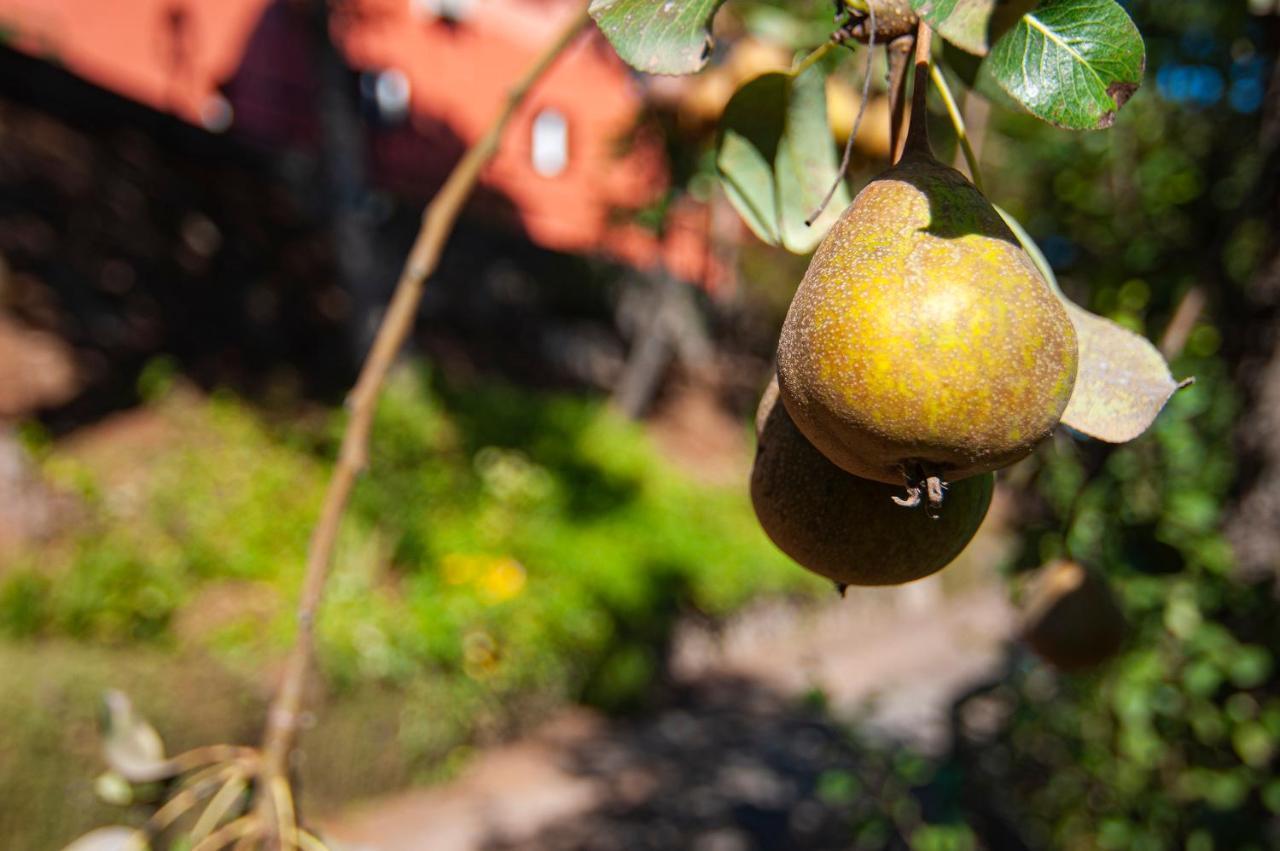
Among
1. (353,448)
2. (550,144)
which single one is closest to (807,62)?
(353,448)

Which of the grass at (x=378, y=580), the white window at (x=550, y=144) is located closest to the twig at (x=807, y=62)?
the grass at (x=378, y=580)

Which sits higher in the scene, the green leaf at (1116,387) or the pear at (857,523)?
the green leaf at (1116,387)

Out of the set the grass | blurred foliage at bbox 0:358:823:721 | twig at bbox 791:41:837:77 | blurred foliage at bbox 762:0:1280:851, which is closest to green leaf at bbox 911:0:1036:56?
twig at bbox 791:41:837:77

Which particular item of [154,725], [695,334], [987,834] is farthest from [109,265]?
[987,834]

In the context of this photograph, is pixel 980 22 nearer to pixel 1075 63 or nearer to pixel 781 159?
pixel 1075 63

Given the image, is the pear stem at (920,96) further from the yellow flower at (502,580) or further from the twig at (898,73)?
the yellow flower at (502,580)

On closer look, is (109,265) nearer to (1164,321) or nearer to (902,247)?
(1164,321)
